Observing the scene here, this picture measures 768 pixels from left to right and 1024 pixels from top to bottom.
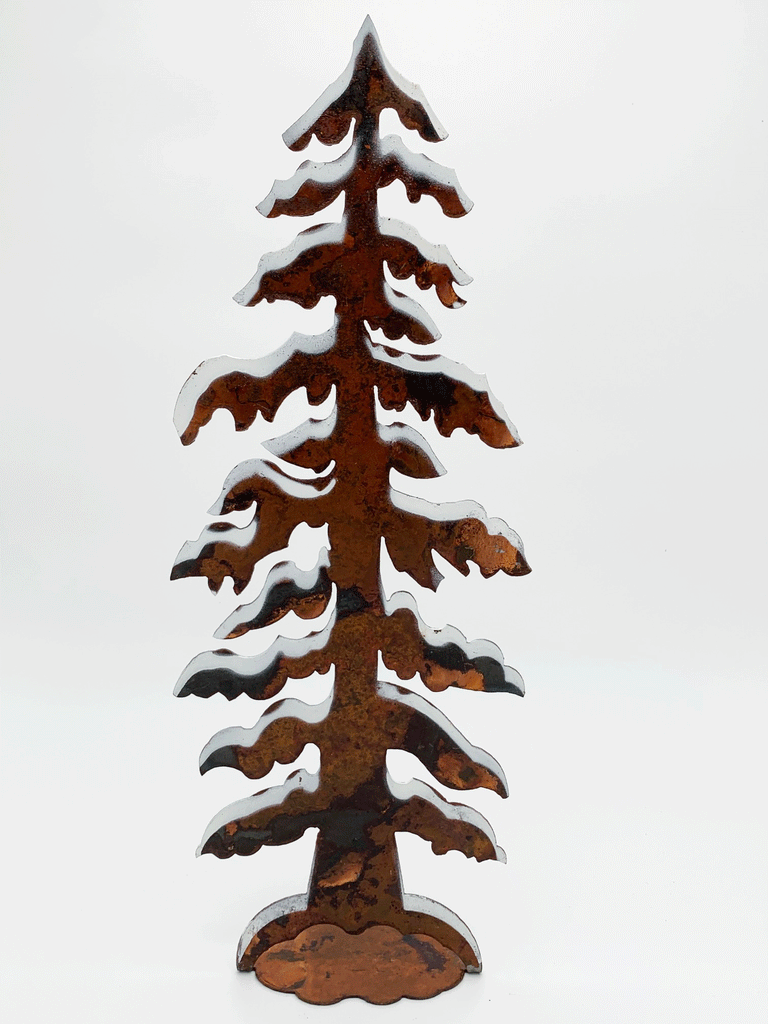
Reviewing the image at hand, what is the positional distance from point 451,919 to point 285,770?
596mm

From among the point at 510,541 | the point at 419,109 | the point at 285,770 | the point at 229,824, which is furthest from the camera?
the point at 285,770

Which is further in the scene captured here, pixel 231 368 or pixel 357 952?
pixel 357 952

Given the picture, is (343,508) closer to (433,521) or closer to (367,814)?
(433,521)

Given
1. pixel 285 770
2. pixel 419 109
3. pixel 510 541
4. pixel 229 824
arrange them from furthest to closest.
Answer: pixel 285 770, pixel 229 824, pixel 510 541, pixel 419 109

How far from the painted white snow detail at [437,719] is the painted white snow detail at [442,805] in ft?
0.32

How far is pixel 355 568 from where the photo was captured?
2.24 m

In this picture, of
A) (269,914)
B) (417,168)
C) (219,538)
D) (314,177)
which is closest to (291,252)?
(314,177)

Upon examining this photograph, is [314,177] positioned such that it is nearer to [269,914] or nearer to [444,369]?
[444,369]

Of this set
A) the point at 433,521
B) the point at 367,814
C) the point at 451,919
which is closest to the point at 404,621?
the point at 433,521

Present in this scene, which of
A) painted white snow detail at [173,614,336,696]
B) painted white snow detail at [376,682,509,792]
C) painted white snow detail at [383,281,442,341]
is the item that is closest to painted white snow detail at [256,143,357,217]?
painted white snow detail at [383,281,442,341]

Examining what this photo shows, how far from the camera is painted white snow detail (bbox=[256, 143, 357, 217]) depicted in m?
2.10

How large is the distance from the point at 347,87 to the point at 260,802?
1126 millimetres

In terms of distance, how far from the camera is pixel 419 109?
81.2 inches

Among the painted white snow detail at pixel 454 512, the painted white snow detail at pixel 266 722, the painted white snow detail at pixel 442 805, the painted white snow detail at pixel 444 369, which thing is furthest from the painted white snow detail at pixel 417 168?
the painted white snow detail at pixel 442 805
